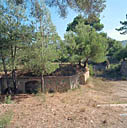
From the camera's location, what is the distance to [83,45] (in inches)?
456

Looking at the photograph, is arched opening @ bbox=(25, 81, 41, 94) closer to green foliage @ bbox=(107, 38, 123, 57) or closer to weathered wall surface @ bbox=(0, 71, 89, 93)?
weathered wall surface @ bbox=(0, 71, 89, 93)

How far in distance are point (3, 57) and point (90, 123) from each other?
6909 millimetres

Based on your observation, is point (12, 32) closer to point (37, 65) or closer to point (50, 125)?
point (37, 65)

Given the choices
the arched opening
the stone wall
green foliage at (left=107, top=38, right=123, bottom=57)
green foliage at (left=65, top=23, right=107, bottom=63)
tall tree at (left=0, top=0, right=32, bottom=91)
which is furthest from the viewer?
green foliage at (left=107, top=38, right=123, bottom=57)

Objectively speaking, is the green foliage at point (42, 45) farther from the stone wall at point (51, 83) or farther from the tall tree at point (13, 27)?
the stone wall at point (51, 83)

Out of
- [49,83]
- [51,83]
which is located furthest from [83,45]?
[49,83]

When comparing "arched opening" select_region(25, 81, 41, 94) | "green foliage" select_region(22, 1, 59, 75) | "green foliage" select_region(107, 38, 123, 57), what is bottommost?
"arched opening" select_region(25, 81, 41, 94)

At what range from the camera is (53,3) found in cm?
580

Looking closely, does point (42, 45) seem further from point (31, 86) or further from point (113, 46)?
point (113, 46)

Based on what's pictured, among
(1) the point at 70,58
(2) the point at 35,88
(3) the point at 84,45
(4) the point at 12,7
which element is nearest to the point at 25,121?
(4) the point at 12,7

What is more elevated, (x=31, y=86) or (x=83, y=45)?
(x=83, y=45)

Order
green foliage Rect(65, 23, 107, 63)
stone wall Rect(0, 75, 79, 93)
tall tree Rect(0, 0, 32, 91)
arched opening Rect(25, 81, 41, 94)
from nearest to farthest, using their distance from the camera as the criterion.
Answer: tall tree Rect(0, 0, 32, 91), stone wall Rect(0, 75, 79, 93), arched opening Rect(25, 81, 41, 94), green foliage Rect(65, 23, 107, 63)

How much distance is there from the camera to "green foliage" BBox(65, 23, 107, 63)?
11.2 meters

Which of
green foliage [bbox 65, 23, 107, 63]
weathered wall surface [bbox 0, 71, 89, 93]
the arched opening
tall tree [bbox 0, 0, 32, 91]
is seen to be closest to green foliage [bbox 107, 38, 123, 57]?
green foliage [bbox 65, 23, 107, 63]
